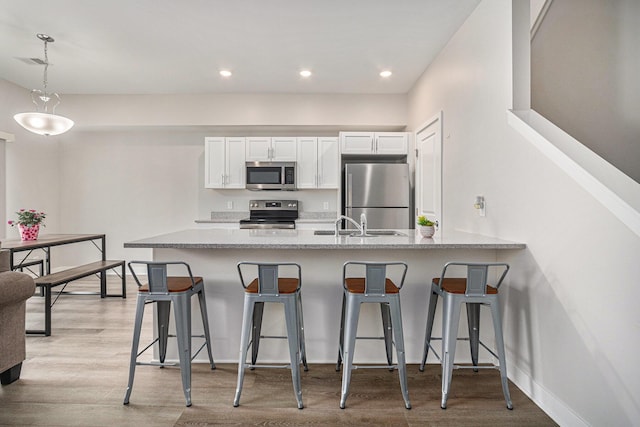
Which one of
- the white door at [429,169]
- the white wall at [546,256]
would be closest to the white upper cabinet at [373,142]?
the white door at [429,169]

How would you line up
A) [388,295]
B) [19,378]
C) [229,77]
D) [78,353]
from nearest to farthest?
[388,295] → [19,378] → [78,353] → [229,77]

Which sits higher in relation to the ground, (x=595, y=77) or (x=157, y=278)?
(x=595, y=77)

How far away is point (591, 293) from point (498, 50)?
5.72ft

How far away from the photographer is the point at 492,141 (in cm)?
260

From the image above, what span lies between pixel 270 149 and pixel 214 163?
0.83m

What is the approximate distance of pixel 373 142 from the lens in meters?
4.95

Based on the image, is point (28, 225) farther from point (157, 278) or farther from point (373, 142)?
point (373, 142)

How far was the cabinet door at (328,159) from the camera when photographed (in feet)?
16.7

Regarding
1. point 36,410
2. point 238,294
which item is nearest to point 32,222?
point 36,410

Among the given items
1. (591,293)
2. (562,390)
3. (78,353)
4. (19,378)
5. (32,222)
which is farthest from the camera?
(32,222)

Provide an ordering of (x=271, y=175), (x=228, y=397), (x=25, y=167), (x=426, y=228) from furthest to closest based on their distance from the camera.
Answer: (x=271, y=175)
(x=25, y=167)
(x=426, y=228)
(x=228, y=397)

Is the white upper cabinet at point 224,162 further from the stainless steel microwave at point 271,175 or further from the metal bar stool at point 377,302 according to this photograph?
the metal bar stool at point 377,302

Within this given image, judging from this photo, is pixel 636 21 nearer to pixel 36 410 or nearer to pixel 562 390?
pixel 562 390

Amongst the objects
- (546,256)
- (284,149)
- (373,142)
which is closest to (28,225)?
(284,149)
